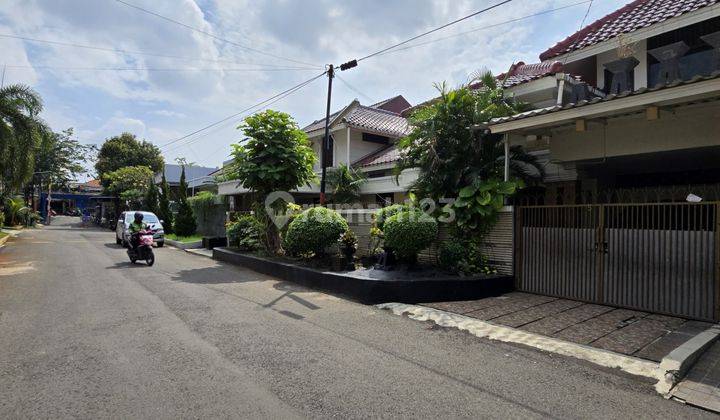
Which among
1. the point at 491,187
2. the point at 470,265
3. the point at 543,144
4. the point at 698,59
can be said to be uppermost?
the point at 698,59

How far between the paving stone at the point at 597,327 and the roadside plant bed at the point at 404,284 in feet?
6.68

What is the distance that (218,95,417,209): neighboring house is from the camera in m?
17.0

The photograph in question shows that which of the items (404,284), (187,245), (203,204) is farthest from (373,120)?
(404,284)

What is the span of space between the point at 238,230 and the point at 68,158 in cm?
4337

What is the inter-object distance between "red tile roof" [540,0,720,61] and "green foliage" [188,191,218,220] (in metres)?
18.8

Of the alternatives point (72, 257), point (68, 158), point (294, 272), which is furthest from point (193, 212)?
point (68, 158)

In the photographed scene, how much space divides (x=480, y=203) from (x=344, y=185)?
30.0 feet

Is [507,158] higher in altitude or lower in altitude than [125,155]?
lower

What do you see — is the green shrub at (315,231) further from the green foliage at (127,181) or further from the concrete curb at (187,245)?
the green foliage at (127,181)

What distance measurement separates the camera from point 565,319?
636cm

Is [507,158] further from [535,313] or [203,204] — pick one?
[203,204]

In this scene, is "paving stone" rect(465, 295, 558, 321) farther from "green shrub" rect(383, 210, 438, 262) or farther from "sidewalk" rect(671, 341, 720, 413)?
"sidewalk" rect(671, 341, 720, 413)

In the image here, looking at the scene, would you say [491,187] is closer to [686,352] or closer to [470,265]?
[470,265]

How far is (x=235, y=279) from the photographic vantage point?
10523 millimetres
